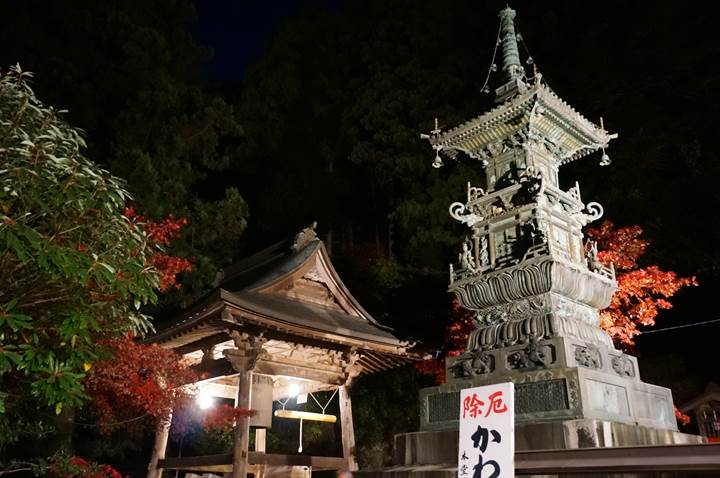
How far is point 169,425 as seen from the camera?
10930mm

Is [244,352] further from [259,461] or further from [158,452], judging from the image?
[158,452]

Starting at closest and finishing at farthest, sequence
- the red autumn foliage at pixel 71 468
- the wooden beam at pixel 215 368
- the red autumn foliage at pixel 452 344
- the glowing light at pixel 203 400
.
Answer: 1. the red autumn foliage at pixel 71 468
2. the wooden beam at pixel 215 368
3. the glowing light at pixel 203 400
4. the red autumn foliage at pixel 452 344

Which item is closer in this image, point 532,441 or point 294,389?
point 532,441

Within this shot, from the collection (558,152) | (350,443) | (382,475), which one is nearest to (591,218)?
(558,152)

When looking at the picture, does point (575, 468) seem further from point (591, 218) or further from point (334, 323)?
point (334, 323)

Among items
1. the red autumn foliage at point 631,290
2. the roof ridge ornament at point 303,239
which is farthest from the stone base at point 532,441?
the roof ridge ornament at point 303,239

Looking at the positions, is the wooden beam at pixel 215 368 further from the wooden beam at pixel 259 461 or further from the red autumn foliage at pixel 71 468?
the red autumn foliage at pixel 71 468

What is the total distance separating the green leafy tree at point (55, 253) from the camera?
4.06 meters

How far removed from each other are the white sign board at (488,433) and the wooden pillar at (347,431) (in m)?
7.29

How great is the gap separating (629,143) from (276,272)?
32.3 feet

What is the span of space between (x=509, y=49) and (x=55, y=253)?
7220 millimetres

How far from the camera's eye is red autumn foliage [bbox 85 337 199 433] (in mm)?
8156

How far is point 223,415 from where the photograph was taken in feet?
30.2

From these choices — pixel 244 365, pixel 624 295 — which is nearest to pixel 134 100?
pixel 244 365
